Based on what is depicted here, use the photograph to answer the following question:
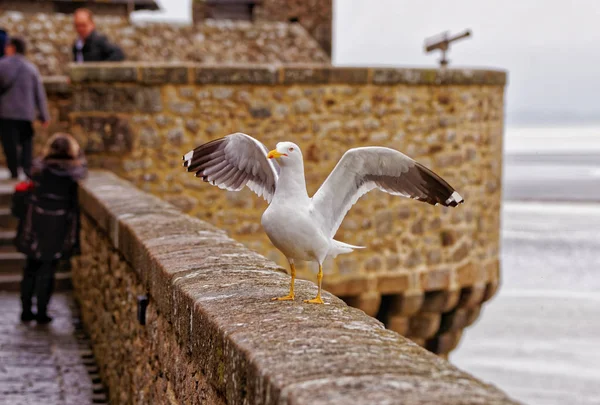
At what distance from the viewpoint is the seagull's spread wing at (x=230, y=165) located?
144 inches

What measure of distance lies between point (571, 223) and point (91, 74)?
32083mm

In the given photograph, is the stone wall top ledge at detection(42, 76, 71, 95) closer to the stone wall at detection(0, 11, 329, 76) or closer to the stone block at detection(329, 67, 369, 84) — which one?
the stone wall at detection(0, 11, 329, 76)

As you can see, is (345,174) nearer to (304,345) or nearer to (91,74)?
(304,345)

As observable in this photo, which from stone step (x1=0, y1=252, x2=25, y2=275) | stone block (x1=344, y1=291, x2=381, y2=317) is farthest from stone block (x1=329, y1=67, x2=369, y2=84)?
stone step (x1=0, y1=252, x2=25, y2=275)

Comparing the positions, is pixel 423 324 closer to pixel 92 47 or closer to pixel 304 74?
pixel 304 74

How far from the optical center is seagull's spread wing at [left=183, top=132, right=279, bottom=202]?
3658 millimetres

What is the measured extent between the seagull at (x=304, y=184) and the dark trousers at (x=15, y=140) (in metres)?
7.43

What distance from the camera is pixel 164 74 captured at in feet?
32.1

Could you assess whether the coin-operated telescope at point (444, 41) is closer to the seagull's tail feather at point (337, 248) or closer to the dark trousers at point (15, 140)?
the dark trousers at point (15, 140)

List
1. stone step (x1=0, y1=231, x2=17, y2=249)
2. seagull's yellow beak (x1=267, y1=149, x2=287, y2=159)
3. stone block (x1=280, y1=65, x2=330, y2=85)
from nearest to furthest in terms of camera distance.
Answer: seagull's yellow beak (x1=267, y1=149, x2=287, y2=159) < stone step (x1=0, y1=231, x2=17, y2=249) < stone block (x1=280, y1=65, x2=330, y2=85)

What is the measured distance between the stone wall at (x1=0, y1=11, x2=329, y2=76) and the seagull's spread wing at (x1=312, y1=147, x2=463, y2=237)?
1120 cm

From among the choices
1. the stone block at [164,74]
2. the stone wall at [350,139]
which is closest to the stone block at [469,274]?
the stone wall at [350,139]

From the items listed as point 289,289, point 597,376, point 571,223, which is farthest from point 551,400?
point 571,223

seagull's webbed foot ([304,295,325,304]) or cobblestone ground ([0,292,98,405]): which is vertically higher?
seagull's webbed foot ([304,295,325,304])
